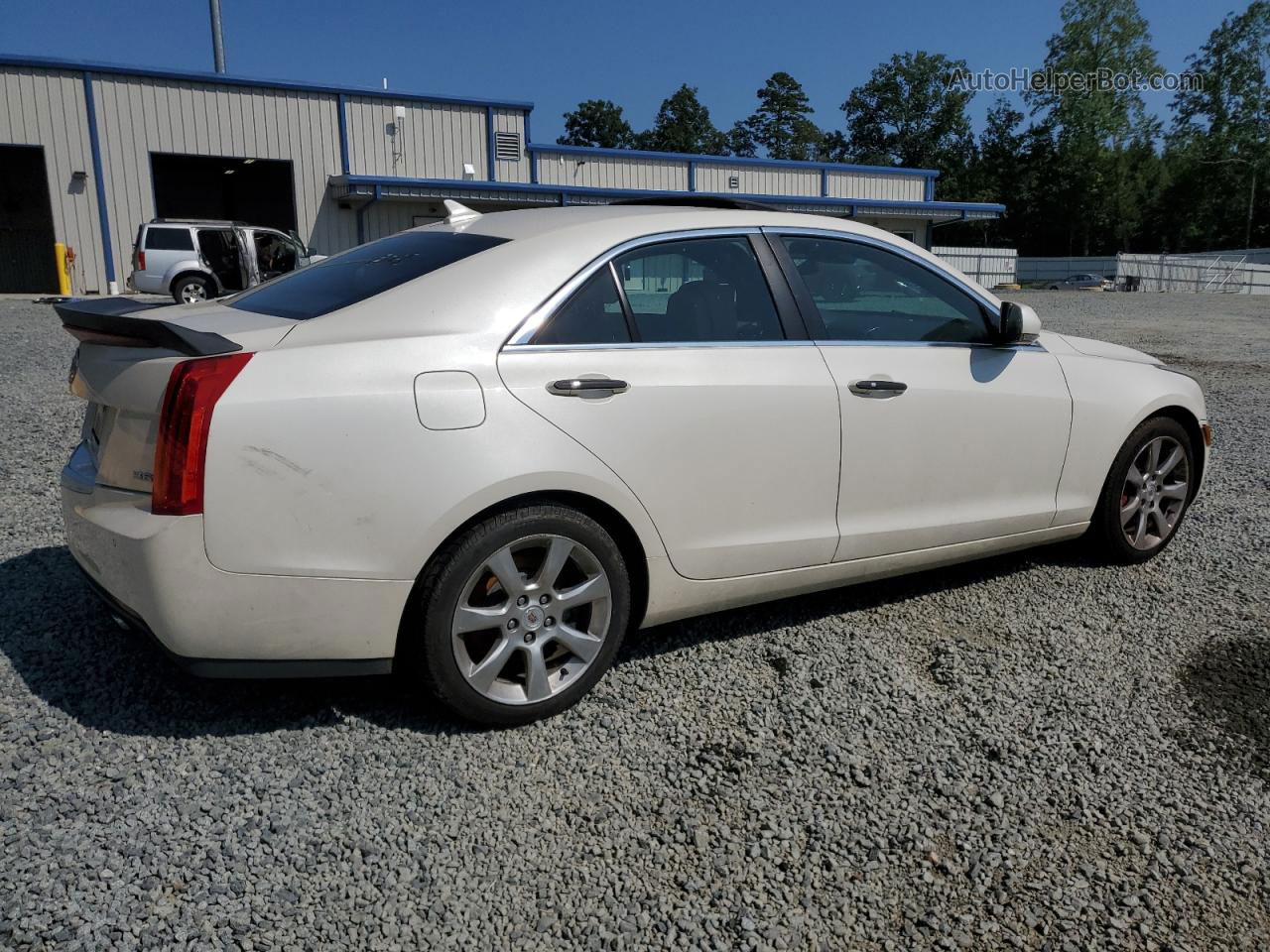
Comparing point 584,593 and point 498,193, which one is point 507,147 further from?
point 584,593

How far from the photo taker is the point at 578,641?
3.18 metres

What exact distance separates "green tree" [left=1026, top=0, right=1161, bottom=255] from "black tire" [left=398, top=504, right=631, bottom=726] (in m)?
83.6

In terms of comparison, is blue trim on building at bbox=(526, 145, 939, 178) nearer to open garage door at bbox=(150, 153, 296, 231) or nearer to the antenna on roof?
open garage door at bbox=(150, 153, 296, 231)

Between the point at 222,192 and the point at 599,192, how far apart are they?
53.6ft

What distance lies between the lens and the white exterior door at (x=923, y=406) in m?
3.70

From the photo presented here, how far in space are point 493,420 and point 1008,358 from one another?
7.65 ft

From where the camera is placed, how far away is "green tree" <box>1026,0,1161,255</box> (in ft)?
248

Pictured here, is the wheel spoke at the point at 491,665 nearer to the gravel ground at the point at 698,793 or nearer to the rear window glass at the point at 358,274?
the gravel ground at the point at 698,793

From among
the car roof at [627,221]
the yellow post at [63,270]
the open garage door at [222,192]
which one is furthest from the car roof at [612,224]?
the open garage door at [222,192]

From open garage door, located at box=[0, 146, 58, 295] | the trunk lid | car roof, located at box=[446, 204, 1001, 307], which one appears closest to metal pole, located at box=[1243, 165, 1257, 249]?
open garage door, located at box=[0, 146, 58, 295]

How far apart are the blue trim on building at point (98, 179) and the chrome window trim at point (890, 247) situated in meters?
27.5

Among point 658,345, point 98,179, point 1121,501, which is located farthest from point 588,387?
point 98,179

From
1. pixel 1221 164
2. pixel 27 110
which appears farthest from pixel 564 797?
pixel 1221 164

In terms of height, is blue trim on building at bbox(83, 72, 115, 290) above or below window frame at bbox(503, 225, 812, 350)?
above
